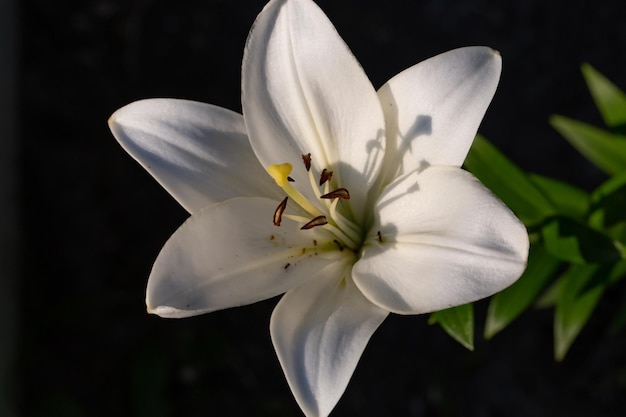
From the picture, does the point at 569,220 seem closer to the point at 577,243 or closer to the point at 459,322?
the point at 577,243

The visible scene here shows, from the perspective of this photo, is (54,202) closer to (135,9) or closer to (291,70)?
(135,9)

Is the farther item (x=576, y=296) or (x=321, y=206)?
(x=576, y=296)

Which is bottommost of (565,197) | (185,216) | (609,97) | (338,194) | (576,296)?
(185,216)

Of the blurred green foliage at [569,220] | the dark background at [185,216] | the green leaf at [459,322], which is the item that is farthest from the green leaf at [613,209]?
the dark background at [185,216]

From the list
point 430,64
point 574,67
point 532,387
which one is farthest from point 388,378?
point 430,64

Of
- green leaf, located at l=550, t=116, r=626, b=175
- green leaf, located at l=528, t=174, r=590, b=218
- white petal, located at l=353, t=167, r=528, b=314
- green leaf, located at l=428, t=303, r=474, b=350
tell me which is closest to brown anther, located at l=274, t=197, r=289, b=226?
white petal, located at l=353, t=167, r=528, b=314

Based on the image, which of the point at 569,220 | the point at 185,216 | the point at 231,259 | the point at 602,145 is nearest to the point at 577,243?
the point at 569,220

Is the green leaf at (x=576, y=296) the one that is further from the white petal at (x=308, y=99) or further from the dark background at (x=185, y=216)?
the dark background at (x=185, y=216)

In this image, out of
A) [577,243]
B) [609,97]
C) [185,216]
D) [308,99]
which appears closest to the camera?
[308,99]
